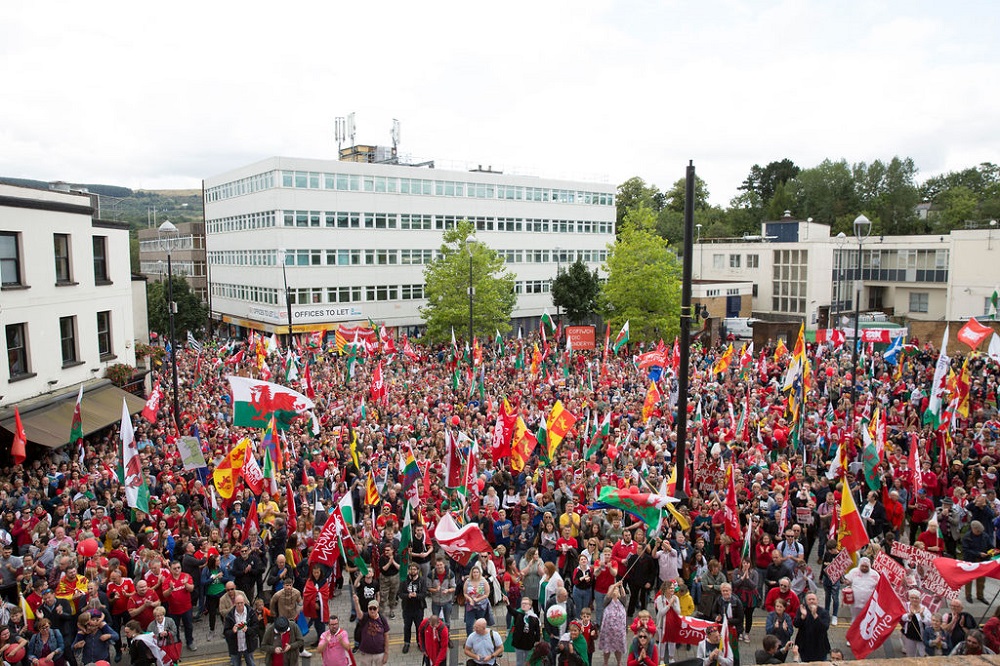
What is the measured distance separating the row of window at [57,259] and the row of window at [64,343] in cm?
116

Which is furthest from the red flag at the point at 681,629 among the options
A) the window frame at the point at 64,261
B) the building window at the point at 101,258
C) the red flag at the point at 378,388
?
the building window at the point at 101,258

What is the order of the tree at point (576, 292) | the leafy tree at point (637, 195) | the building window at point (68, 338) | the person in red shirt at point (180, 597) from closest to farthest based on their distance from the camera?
the person in red shirt at point (180, 597), the building window at point (68, 338), the tree at point (576, 292), the leafy tree at point (637, 195)

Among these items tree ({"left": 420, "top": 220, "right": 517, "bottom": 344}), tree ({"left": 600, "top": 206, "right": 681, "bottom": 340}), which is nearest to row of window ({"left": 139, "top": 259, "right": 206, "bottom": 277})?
tree ({"left": 420, "top": 220, "right": 517, "bottom": 344})

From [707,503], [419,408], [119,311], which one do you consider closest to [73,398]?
[119,311]

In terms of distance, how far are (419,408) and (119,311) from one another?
11074 millimetres

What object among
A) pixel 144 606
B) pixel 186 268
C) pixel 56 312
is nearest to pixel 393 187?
pixel 186 268

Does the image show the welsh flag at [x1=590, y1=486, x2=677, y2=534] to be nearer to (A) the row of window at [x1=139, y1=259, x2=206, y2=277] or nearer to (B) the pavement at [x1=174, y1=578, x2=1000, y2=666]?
(B) the pavement at [x1=174, y1=578, x2=1000, y2=666]

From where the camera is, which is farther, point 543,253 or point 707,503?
point 543,253

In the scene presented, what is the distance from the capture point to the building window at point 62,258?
72.9ft

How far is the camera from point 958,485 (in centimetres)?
1370

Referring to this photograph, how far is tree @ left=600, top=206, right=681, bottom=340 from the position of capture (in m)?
44.9

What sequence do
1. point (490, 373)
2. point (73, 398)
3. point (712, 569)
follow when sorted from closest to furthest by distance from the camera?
point (712, 569)
point (73, 398)
point (490, 373)

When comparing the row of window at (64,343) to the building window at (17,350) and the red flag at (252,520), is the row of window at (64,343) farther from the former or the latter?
the red flag at (252,520)

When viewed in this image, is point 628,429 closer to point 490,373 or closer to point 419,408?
point 419,408
